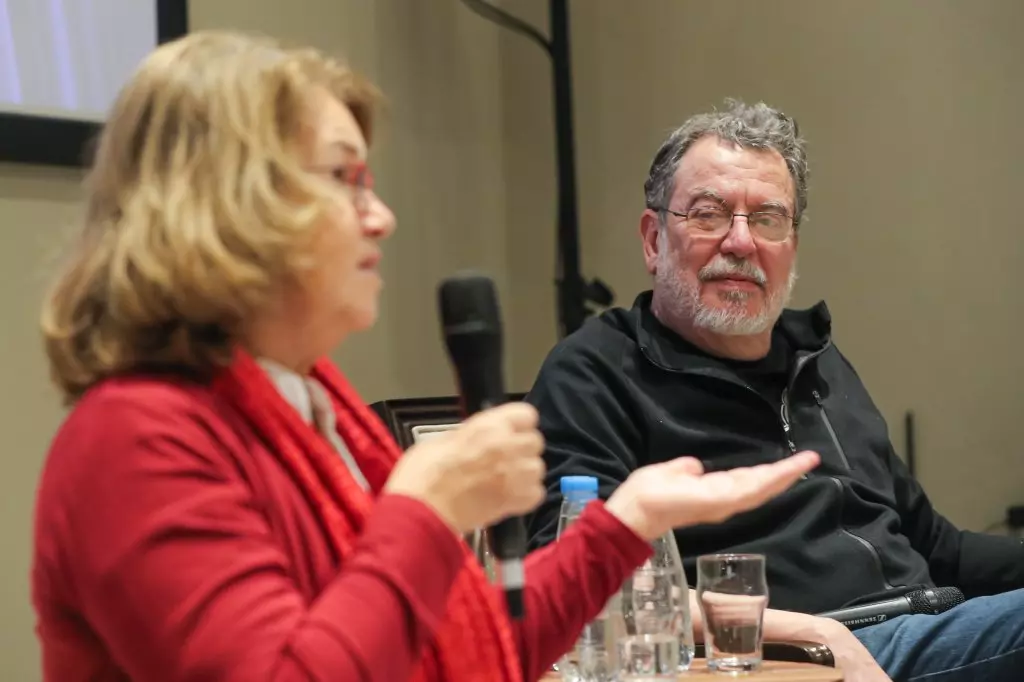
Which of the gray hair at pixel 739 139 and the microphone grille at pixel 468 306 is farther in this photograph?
the gray hair at pixel 739 139

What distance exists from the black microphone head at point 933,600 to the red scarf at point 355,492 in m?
0.90

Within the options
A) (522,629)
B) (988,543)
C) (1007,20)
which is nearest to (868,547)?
(988,543)

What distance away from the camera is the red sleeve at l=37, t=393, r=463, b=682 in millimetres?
704

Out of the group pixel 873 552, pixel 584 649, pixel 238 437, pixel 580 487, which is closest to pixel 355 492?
pixel 238 437

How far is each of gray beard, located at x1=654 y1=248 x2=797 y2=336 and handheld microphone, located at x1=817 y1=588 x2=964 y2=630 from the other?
1.57ft

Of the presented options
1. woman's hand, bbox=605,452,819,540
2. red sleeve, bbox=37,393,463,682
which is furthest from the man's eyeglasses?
red sleeve, bbox=37,393,463,682

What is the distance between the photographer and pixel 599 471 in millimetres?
1607

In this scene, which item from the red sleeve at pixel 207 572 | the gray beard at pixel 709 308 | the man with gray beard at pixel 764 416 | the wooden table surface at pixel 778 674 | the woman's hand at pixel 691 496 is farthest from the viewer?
the gray beard at pixel 709 308

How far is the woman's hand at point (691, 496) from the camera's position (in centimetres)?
102

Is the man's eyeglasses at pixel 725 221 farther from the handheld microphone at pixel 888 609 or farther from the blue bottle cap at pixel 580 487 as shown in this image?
the blue bottle cap at pixel 580 487

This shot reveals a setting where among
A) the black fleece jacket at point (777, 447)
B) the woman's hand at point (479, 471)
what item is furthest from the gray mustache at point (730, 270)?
the woman's hand at point (479, 471)

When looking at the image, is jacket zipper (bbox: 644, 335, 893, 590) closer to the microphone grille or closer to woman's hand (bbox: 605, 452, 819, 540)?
woman's hand (bbox: 605, 452, 819, 540)

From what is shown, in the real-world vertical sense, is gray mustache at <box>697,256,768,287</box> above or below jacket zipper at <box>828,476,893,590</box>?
above

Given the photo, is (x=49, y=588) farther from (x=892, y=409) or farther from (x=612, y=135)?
(x=612, y=135)
